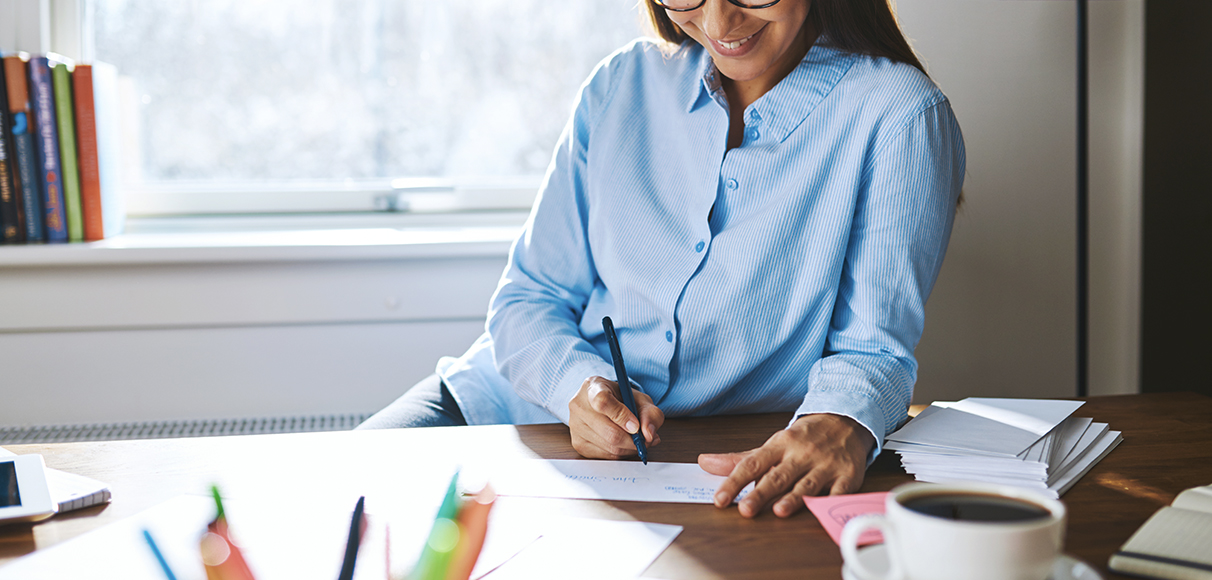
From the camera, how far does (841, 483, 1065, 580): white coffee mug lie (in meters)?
0.45

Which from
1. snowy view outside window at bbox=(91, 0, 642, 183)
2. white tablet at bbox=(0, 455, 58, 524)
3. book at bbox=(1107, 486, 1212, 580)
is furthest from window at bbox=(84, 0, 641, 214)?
book at bbox=(1107, 486, 1212, 580)

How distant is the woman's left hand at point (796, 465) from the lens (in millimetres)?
708

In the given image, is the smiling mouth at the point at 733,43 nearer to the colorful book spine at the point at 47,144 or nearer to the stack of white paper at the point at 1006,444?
the stack of white paper at the point at 1006,444

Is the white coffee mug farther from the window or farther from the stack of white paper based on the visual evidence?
the window

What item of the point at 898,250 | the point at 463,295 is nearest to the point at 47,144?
the point at 463,295

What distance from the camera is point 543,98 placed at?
1.86m

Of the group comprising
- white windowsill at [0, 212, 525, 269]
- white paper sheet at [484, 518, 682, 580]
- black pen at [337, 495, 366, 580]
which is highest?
white windowsill at [0, 212, 525, 269]

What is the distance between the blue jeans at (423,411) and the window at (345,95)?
0.74 metres

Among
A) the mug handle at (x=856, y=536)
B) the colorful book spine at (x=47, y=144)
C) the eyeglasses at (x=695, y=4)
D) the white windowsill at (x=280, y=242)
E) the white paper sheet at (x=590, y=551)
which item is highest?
the eyeglasses at (x=695, y=4)

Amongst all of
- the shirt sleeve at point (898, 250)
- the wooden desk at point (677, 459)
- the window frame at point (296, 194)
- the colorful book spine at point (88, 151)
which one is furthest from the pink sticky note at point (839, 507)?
the colorful book spine at point (88, 151)

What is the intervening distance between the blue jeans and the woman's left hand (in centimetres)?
42

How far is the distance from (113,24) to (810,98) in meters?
1.46

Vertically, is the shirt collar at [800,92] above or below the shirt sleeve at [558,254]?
above

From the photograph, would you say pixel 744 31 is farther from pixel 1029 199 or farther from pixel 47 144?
pixel 47 144
